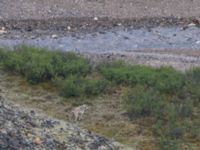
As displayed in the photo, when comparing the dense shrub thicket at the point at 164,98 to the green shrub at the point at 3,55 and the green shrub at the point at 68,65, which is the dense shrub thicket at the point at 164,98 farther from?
the green shrub at the point at 3,55

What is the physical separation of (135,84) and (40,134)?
2027 millimetres

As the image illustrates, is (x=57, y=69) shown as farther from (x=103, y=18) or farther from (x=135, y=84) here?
(x=103, y=18)

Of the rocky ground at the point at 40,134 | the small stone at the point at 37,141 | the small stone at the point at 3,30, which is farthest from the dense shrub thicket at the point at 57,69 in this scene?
the small stone at the point at 3,30

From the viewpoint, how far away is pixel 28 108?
8180 mm

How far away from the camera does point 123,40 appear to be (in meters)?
16.6

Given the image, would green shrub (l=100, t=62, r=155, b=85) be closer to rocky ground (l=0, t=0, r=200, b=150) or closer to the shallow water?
rocky ground (l=0, t=0, r=200, b=150)

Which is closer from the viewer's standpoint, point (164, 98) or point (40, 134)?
point (40, 134)

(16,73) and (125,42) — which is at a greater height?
(16,73)

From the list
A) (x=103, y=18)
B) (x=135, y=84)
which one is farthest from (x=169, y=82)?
(x=103, y=18)

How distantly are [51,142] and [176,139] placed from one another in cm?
114

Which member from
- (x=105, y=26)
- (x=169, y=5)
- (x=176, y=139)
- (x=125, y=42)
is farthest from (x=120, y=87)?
(x=169, y=5)

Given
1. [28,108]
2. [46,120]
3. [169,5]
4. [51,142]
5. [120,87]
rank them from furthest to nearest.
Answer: [169,5] → [120,87] → [28,108] → [46,120] → [51,142]

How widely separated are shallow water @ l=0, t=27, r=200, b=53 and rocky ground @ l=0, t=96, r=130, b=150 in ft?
24.1

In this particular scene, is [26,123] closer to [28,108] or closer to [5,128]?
[5,128]
